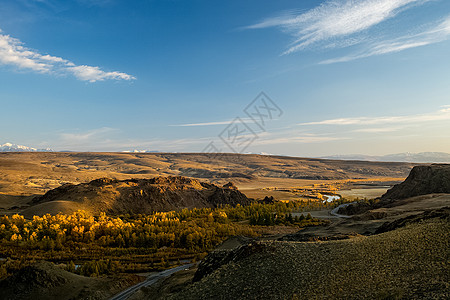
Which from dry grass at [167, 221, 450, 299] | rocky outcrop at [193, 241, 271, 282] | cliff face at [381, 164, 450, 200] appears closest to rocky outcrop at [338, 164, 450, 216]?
cliff face at [381, 164, 450, 200]

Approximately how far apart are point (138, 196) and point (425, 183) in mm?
54716

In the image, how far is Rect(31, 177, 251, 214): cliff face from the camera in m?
54.2

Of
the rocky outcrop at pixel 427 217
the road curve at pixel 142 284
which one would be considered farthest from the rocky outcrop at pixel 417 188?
the road curve at pixel 142 284

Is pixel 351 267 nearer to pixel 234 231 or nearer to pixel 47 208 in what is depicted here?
pixel 234 231

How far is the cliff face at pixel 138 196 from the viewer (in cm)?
5416

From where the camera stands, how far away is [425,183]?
5862cm

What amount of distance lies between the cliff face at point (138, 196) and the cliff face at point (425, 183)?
33.2m

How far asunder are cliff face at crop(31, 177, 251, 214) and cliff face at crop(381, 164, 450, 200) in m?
33.2

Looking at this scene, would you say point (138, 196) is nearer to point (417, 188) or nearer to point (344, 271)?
point (344, 271)

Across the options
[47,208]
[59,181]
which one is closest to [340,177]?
[59,181]

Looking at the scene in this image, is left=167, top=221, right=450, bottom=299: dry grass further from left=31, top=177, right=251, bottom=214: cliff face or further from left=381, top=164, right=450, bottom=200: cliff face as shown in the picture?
left=381, top=164, right=450, bottom=200: cliff face

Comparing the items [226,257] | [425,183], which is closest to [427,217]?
[226,257]

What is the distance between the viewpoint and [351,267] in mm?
12766

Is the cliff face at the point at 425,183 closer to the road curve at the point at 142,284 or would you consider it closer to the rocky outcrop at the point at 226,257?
the road curve at the point at 142,284
